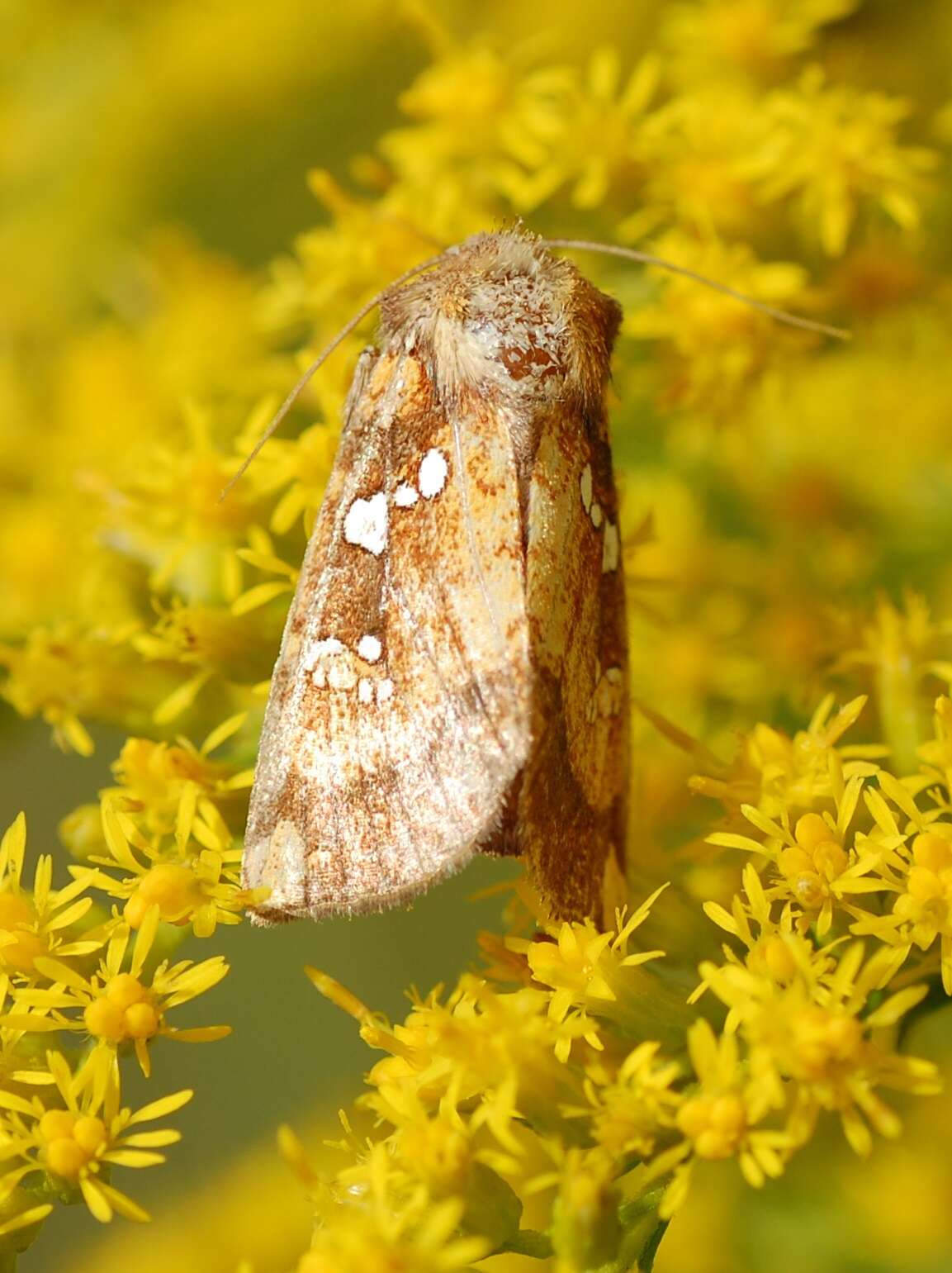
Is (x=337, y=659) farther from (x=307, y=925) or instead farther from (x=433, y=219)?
(x=307, y=925)

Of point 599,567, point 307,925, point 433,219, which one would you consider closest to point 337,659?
point 599,567

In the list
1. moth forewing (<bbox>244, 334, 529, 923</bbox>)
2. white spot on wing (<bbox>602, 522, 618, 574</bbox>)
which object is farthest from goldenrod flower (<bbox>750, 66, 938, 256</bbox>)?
moth forewing (<bbox>244, 334, 529, 923</bbox>)

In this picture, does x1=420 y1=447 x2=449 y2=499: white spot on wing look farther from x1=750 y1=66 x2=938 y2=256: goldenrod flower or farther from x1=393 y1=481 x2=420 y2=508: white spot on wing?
x1=750 y1=66 x2=938 y2=256: goldenrod flower

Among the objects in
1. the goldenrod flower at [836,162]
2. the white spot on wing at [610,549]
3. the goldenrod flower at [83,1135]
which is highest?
the goldenrod flower at [836,162]

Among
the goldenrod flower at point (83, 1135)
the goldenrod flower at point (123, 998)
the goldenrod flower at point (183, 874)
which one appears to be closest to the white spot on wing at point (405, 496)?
the goldenrod flower at point (183, 874)

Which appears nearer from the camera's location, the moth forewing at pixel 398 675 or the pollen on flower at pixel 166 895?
the moth forewing at pixel 398 675

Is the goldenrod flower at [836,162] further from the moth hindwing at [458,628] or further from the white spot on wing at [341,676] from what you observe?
the white spot on wing at [341,676]

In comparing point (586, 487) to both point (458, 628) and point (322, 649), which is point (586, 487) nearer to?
point (458, 628)

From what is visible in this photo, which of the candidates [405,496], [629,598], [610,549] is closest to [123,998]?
[405,496]
